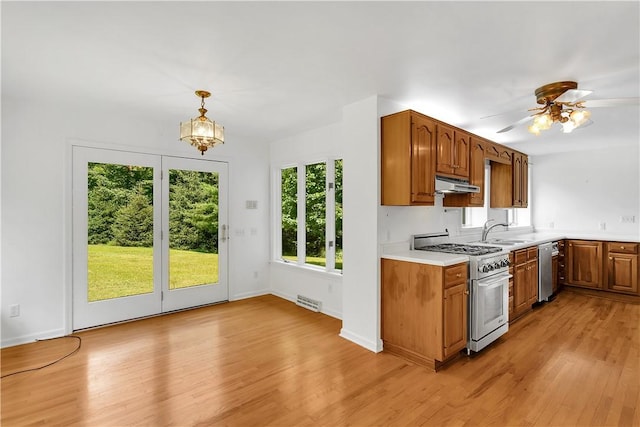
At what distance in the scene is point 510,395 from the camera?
2396 mm

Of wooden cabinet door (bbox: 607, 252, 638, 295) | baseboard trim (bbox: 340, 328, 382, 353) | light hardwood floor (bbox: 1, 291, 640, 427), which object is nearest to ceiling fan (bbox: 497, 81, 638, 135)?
light hardwood floor (bbox: 1, 291, 640, 427)

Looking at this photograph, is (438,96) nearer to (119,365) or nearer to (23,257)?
(119,365)

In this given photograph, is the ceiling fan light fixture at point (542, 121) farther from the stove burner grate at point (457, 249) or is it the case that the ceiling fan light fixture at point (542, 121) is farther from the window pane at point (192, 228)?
the window pane at point (192, 228)

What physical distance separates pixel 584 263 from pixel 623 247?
556 mm

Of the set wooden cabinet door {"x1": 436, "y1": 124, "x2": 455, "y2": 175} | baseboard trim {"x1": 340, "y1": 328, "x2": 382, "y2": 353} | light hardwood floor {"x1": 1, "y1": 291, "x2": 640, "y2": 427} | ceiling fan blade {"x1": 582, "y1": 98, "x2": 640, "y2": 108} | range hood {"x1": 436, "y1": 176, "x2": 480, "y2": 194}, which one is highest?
ceiling fan blade {"x1": 582, "y1": 98, "x2": 640, "y2": 108}

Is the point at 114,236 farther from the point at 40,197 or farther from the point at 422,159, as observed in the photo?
the point at 422,159

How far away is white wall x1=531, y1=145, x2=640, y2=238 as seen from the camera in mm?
5367

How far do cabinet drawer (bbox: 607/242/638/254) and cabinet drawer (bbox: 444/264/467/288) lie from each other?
384 centimetres

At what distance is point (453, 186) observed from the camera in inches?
134

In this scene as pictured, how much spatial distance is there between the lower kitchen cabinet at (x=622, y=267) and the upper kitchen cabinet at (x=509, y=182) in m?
1.59

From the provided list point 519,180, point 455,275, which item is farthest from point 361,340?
point 519,180

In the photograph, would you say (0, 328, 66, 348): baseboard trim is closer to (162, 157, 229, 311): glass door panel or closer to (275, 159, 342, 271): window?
(162, 157, 229, 311): glass door panel

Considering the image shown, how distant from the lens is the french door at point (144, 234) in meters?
3.70

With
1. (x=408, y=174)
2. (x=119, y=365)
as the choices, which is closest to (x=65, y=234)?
(x=119, y=365)
